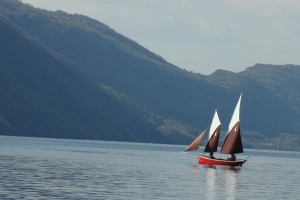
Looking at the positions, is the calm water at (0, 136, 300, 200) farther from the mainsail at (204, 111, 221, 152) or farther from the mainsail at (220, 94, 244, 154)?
the mainsail at (204, 111, 221, 152)

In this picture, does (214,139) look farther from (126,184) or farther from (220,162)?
(126,184)

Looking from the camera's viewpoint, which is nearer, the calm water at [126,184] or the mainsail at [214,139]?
the calm water at [126,184]

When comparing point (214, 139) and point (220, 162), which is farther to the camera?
point (214, 139)

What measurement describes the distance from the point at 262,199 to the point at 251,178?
39.4 meters

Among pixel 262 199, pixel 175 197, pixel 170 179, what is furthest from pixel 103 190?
pixel 170 179

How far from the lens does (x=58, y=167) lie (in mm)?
131250

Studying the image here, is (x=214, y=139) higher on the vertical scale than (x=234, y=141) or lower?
higher

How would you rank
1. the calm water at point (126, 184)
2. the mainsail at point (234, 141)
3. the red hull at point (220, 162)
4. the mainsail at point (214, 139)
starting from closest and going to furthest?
the calm water at point (126, 184) → the red hull at point (220, 162) → the mainsail at point (234, 141) → the mainsail at point (214, 139)

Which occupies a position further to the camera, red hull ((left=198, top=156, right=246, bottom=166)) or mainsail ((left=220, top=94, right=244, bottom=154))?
mainsail ((left=220, top=94, right=244, bottom=154))

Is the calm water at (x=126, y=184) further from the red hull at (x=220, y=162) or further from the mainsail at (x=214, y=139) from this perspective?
the mainsail at (x=214, y=139)

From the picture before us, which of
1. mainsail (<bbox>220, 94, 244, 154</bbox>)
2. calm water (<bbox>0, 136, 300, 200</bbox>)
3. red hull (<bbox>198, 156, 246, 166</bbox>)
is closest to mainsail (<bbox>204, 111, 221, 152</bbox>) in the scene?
red hull (<bbox>198, 156, 246, 166</bbox>)

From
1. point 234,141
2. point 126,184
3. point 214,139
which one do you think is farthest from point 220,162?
point 126,184

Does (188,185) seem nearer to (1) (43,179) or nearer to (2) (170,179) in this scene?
(2) (170,179)

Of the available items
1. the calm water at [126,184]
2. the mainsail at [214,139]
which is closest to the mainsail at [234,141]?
the mainsail at [214,139]
